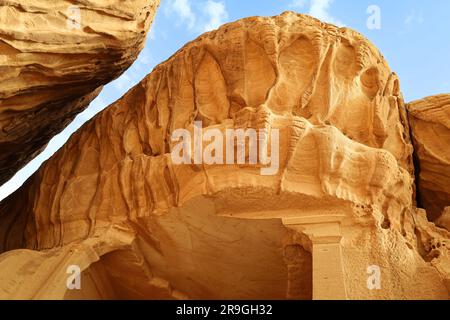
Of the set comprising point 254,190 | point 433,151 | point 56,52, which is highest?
point 56,52

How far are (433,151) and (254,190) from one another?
266cm

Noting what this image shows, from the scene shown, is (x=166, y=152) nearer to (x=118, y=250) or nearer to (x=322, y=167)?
(x=118, y=250)

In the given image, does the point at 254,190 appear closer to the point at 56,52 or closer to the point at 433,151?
the point at 56,52

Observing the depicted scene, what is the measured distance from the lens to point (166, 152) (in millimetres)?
7246

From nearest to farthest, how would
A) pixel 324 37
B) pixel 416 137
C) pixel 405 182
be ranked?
pixel 405 182, pixel 324 37, pixel 416 137

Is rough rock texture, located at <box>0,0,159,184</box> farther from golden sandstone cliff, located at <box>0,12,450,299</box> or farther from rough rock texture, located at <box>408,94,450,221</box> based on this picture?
rough rock texture, located at <box>408,94,450,221</box>

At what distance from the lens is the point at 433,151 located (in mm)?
7930

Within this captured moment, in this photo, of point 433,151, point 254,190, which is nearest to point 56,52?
point 254,190

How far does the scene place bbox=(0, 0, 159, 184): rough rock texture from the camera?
6.88m

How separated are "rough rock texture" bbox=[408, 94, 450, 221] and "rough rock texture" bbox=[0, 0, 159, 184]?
3.35m

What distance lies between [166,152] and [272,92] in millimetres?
1272

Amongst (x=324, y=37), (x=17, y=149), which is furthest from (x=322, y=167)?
(x=17, y=149)

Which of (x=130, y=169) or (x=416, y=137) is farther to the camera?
(x=416, y=137)

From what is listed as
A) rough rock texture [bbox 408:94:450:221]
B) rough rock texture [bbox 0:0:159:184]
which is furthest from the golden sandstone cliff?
rough rock texture [bbox 0:0:159:184]
